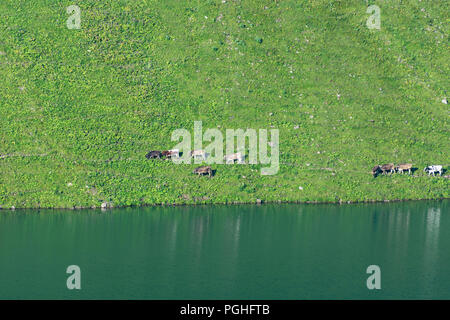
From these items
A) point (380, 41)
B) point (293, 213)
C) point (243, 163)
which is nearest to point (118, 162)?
point (243, 163)

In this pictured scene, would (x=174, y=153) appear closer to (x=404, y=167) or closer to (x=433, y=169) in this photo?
(x=404, y=167)

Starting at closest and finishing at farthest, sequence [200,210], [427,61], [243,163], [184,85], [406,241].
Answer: [406,241], [200,210], [243,163], [184,85], [427,61]

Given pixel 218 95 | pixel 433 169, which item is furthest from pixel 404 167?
pixel 218 95

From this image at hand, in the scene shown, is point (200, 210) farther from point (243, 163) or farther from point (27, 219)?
point (27, 219)

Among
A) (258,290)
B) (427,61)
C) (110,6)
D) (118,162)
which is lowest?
(258,290)

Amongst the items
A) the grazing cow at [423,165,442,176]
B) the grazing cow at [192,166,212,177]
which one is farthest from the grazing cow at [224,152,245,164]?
the grazing cow at [423,165,442,176]

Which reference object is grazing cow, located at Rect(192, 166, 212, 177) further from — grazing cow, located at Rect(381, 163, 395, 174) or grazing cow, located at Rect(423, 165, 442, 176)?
grazing cow, located at Rect(423, 165, 442, 176)
